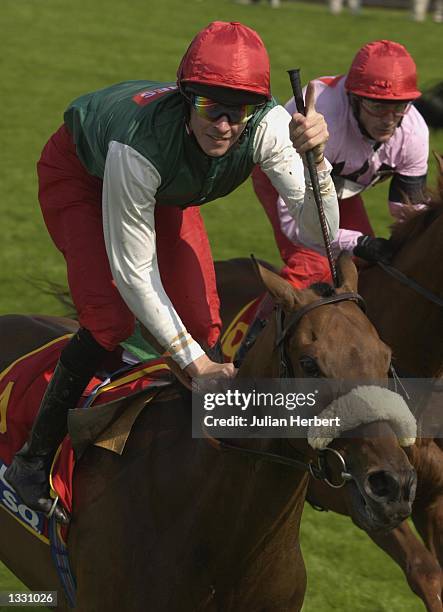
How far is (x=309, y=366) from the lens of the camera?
112 inches

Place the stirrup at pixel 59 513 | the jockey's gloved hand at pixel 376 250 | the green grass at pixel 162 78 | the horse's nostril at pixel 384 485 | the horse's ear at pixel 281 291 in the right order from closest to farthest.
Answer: the horse's nostril at pixel 384 485
the horse's ear at pixel 281 291
the stirrup at pixel 59 513
the jockey's gloved hand at pixel 376 250
the green grass at pixel 162 78

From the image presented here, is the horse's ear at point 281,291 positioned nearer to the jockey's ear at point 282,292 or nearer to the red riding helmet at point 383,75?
the jockey's ear at point 282,292

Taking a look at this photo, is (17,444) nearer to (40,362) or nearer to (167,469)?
(40,362)

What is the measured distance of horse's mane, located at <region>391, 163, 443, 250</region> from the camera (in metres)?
4.49

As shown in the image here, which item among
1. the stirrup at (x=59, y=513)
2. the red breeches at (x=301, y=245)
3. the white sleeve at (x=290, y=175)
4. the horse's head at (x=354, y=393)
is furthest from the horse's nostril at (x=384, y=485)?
the red breeches at (x=301, y=245)

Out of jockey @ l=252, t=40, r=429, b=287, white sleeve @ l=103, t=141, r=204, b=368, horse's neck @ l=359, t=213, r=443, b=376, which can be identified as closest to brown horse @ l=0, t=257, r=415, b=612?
white sleeve @ l=103, t=141, r=204, b=368

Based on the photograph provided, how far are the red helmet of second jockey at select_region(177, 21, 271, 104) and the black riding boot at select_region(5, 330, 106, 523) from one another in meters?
0.90

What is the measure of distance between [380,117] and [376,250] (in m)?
0.66

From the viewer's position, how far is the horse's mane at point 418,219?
4488mm

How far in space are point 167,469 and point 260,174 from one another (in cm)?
232

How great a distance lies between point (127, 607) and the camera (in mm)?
3338

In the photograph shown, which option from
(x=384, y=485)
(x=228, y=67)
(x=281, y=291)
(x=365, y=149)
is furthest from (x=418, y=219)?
(x=384, y=485)

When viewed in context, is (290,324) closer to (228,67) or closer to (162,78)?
(228,67)

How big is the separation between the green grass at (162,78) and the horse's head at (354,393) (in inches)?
89.5
